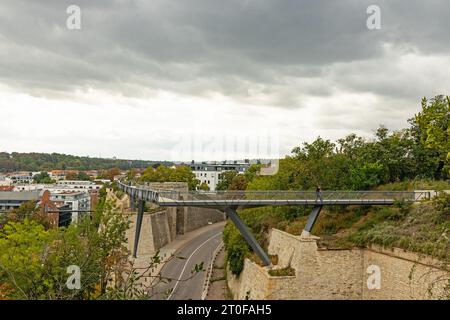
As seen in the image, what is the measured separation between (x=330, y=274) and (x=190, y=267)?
14.0m

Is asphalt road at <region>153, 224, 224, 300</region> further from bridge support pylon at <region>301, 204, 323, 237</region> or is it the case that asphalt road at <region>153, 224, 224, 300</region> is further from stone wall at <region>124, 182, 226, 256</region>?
bridge support pylon at <region>301, 204, 323, 237</region>

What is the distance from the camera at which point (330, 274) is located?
1992 centimetres

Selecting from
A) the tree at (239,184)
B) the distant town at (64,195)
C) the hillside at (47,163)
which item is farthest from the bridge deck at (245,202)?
the hillside at (47,163)

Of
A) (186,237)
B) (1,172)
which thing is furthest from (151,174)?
(1,172)

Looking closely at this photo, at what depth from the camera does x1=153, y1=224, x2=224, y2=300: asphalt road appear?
24.9 metres

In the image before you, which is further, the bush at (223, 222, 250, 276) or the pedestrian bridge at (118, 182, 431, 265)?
the bush at (223, 222, 250, 276)

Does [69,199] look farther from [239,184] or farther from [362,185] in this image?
[362,185]

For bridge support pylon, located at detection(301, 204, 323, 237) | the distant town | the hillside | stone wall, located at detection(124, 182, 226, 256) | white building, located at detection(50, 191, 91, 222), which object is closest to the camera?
bridge support pylon, located at detection(301, 204, 323, 237)

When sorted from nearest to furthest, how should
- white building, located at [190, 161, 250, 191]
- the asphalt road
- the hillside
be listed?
the asphalt road
white building, located at [190, 161, 250, 191]
the hillside

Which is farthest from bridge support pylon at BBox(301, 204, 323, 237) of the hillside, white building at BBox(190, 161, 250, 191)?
the hillside

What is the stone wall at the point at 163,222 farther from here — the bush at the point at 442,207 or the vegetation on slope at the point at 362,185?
the bush at the point at 442,207

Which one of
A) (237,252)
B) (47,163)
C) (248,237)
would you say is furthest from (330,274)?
(47,163)

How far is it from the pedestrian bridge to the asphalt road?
2.91 metres
